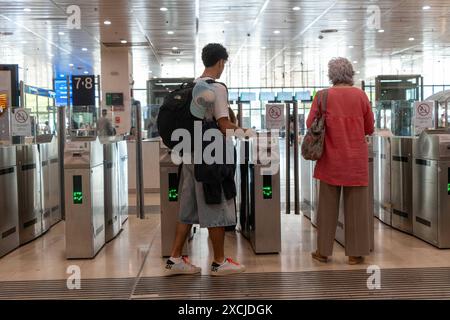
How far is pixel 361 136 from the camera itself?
4035mm

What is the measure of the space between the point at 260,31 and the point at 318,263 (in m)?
9.71

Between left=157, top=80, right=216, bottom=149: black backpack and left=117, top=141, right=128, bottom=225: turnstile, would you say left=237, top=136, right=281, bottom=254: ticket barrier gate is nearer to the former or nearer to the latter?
left=157, top=80, right=216, bottom=149: black backpack

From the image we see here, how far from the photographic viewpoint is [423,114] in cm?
634

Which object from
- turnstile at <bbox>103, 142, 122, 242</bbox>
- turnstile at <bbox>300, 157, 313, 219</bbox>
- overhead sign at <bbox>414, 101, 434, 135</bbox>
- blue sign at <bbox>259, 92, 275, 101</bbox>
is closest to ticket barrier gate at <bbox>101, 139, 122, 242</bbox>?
turnstile at <bbox>103, 142, 122, 242</bbox>

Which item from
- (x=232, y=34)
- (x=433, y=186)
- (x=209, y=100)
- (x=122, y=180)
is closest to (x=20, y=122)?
(x=122, y=180)

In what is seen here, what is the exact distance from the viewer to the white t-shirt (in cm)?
364

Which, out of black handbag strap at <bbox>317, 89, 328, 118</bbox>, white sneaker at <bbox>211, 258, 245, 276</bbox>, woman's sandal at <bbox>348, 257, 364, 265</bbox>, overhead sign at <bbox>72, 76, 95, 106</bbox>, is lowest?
woman's sandal at <bbox>348, 257, 364, 265</bbox>

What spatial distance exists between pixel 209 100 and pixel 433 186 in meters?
2.27

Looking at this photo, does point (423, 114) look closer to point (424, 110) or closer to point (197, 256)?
point (424, 110)

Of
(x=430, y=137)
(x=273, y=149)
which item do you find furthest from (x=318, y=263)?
(x=430, y=137)

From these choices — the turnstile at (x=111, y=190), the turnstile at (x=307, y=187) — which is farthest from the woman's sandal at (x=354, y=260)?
the turnstile at (x=111, y=190)

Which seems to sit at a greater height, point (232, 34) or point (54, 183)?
point (232, 34)

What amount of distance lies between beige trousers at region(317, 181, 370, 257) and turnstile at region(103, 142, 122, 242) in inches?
85.1
